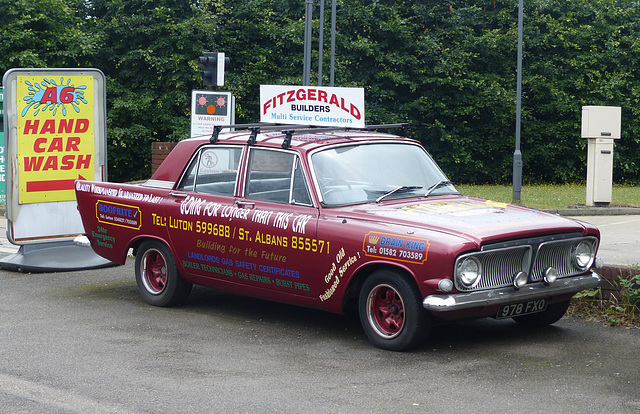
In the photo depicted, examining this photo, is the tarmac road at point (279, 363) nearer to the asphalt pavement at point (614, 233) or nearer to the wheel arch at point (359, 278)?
the wheel arch at point (359, 278)

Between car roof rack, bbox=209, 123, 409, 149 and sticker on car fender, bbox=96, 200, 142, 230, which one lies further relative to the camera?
sticker on car fender, bbox=96, 200, 142, 230

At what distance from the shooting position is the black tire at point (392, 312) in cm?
677

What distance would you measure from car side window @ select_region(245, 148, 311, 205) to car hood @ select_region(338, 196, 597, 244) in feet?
1.83

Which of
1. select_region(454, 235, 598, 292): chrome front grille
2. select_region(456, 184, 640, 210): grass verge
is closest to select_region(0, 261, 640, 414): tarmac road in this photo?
select_region(454, 235, 598, 292): chrome front grille

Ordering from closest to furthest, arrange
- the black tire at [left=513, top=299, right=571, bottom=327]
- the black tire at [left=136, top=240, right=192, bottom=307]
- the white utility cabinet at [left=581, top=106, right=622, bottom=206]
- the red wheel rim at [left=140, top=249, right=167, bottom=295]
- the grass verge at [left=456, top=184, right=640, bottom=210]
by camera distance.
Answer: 1. the black tire at [left=513, top=299, right=571, bottom=327]
2. the black tire at [left=136, top=240, right=192, bottom=307]
3. the red wheel rim at [left=140, top=249, right=167, bottom=295]
4. the white utility cabinet at [left=581, top=106, right=622, bottom=206]
5. the grass verge at [left=456, top=184, right=640, bottom=210]

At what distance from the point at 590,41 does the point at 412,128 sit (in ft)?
23.2

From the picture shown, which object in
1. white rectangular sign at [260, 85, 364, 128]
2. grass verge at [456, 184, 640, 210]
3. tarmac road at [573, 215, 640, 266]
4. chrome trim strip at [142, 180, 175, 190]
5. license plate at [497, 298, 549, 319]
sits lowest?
tarmac road at [573, 215, 640, 266]

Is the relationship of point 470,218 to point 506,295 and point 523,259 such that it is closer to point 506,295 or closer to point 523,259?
point 523,259

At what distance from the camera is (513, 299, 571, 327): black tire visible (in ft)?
25.4

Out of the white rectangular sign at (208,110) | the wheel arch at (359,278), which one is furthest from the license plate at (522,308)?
the white rectangular sign at (208,110)

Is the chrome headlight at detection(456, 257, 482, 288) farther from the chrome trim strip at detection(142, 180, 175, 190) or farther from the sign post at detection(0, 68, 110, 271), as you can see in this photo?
the sign post at detection(0, 68, 110, 271)

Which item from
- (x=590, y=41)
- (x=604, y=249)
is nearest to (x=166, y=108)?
(x=590, y=41)

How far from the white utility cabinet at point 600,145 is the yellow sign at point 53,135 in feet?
41.2

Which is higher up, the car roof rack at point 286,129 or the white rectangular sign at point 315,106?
the white rectangular sign at point 315,106
